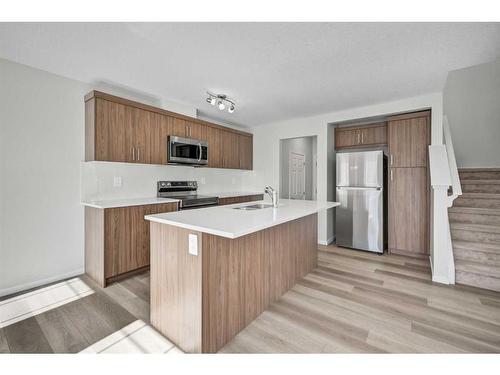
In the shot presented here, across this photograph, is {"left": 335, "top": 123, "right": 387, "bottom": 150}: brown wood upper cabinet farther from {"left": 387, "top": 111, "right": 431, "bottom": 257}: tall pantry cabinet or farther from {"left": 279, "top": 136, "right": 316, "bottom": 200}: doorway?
{"left": 279, "top": 136, "right": 316, "bottom": 200}: doorway

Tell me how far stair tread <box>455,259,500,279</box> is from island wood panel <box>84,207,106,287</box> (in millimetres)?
3983

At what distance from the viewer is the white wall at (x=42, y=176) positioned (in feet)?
7.61

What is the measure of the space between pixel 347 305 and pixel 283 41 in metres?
2.44

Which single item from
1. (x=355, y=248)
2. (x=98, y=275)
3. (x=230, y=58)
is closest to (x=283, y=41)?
(x=230, y=58)

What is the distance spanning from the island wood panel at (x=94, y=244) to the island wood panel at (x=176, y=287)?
109cm

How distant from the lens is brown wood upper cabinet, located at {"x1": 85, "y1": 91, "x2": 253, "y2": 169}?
2693 millimetres

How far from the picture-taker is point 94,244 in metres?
2.63

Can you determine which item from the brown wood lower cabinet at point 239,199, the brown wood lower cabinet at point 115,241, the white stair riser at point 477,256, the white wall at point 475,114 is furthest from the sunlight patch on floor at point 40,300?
the white wall at point 475,114

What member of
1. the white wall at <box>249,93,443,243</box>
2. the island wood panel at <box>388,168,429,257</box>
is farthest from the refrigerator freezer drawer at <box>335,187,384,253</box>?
the white wall at <box>249,93,443,243</box>

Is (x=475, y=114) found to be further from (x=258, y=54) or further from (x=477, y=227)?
(x=258, y=54)

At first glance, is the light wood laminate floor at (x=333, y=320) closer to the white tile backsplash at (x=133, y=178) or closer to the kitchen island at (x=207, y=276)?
the kitchen island at (x=207, y=276)
